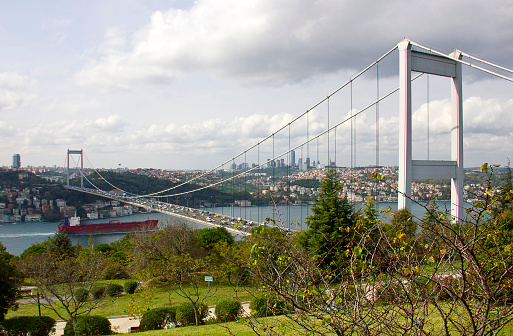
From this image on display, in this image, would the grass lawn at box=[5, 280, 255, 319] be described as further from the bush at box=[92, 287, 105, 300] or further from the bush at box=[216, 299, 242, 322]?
the bush at box=[216, 299, 242, 322]

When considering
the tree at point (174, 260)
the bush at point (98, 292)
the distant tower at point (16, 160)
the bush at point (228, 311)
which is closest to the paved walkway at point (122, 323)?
the bush at point (228, 311)

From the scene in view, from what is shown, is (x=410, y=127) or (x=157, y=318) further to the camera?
(x=410, y=127)

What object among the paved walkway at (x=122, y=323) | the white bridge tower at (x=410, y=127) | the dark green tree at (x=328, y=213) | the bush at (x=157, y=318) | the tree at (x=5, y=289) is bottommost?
the paved walkway at (x=122, y=323)

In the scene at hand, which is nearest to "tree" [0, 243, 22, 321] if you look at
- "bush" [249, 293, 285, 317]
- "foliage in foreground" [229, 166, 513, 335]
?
"bush" [249, 293, 285, 317]

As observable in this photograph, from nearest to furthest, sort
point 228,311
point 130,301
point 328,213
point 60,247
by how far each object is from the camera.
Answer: point 228,311 → point 130,301 → point 328,213 → point 60,247

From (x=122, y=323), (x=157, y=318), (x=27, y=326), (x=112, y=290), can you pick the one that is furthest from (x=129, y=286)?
(x=157, y=318)

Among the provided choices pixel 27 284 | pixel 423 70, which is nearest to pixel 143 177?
pixel 27 284

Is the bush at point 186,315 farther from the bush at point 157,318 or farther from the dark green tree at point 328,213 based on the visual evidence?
the dark green tree at point 328,213

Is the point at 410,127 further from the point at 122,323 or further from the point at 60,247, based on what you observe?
the point at 60,247
